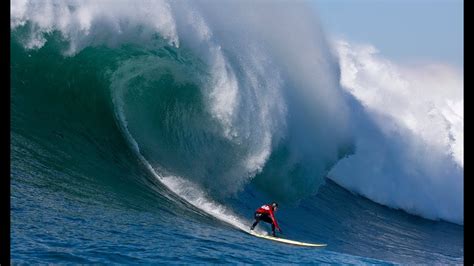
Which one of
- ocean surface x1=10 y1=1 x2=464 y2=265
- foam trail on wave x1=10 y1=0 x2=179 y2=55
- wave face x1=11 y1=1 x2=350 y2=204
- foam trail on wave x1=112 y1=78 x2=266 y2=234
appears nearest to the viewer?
ocean surface x1=10 y1=1 x2=464 y2=265

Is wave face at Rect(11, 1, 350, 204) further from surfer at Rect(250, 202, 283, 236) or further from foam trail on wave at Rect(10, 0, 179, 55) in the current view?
surfer at Rect(250, 202, 283, 236)

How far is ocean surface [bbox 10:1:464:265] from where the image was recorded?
7.29 meters

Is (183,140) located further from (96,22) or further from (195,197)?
(96,22)

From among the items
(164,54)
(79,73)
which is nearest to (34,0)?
(79,73)

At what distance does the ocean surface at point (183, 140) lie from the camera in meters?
7.29

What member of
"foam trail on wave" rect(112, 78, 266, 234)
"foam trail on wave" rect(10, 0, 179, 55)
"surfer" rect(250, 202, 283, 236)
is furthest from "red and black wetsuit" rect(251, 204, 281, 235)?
"foam trail on wave" rect(10, 0, 179, 55)

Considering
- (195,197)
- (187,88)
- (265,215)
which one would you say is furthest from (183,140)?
(265,215)

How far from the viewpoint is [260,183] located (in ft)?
36.9

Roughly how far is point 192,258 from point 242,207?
3397mm

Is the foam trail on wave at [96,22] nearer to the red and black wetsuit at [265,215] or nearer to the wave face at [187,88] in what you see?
the wave face at [187,88]

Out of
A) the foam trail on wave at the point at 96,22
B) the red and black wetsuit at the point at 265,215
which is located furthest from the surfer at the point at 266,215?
the foam trail on wave at the point at 96,22

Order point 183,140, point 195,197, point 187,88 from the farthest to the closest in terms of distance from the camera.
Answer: point 187,88 < point 183,140 < point 195,197

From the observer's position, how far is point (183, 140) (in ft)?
35.2

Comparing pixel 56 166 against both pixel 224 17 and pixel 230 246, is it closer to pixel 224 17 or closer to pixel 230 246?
pixel 230 246
